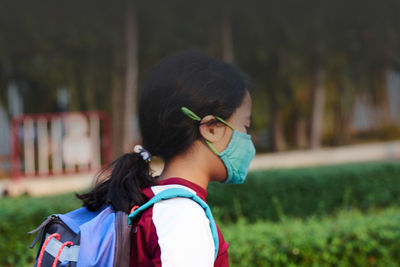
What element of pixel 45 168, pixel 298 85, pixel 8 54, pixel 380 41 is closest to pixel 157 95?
pixel 45 168

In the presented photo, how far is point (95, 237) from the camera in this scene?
4.49 feet

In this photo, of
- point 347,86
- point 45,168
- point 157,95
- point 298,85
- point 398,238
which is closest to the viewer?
point 157,95

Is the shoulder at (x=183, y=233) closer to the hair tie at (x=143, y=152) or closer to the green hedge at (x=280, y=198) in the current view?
the hair tie at (x=143, y=152)

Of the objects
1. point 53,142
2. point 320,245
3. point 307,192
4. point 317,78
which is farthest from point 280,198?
point 317,78

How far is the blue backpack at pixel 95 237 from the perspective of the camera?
4.43 feet

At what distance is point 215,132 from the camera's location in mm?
1591

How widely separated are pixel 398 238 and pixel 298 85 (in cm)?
1371

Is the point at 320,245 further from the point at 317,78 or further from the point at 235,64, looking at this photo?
the point at 317,78

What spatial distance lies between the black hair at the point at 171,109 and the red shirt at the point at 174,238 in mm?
120

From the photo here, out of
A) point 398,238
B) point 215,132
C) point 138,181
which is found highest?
point 215,132

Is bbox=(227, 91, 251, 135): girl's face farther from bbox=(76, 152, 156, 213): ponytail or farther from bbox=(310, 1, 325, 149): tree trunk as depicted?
bbox=(310, 1, 325, 149): tree trunk

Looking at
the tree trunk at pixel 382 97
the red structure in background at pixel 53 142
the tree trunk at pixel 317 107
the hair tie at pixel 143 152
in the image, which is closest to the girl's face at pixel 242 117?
the hair tie at pixel 143 152

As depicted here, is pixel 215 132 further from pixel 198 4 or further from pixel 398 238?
pixel 198 4

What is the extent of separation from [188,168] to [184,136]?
0.34 feet
